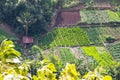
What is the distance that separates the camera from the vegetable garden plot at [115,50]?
68.7 feet

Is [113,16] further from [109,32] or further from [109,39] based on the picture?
[109,39]

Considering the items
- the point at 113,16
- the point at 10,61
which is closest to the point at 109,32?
the point at 113,16

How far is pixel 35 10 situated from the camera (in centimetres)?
2292

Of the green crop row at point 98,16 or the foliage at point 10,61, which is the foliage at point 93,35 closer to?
the green crop row at point 98,16

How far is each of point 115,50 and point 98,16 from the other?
4217 millimetres

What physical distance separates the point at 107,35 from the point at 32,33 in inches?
204

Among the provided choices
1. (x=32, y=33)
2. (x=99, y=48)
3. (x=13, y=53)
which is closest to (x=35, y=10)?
(x=32, y=33)

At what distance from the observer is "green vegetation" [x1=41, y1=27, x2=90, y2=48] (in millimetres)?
22469

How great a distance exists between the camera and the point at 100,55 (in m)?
21.1

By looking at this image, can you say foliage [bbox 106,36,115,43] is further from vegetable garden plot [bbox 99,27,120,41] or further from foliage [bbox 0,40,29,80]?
foliage [bbox 0,40,29,80]

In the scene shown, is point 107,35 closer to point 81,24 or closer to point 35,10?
point 81,24

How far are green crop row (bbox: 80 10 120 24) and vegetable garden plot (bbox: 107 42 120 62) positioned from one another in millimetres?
2973

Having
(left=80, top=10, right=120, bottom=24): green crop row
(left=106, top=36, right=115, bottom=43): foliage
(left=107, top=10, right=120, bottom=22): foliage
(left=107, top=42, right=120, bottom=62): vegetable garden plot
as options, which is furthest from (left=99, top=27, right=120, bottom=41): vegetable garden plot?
(left=107, top=42, right=120, bottom=62): vegetable garden plot

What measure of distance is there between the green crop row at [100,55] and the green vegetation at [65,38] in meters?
0.85
